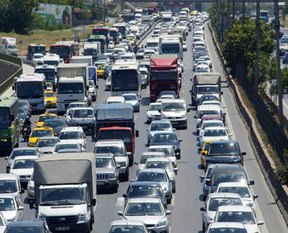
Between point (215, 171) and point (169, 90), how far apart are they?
36946 mm

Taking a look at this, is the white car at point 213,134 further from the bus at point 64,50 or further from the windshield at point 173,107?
the bus at point 64,50

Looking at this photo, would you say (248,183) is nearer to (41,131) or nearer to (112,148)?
(112,148)

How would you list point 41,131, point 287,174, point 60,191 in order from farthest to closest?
point 41,131, point 287,174, point 60,191

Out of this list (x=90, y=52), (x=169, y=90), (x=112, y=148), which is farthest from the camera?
(x=90, y=52)

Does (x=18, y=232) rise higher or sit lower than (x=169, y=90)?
higher

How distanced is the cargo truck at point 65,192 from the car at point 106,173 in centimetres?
544

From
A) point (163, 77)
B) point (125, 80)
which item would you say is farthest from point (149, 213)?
point (163, 77)

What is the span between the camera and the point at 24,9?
163 metres

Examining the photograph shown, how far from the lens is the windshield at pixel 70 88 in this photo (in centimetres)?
7512

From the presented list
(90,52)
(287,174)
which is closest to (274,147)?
(287,174)

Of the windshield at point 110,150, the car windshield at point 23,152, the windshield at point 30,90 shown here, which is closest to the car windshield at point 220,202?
the windshield at point 110,150

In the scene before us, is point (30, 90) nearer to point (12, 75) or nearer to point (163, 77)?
point (163, 77)

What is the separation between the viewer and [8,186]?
4281 cm

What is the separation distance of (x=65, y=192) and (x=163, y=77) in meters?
42.5
